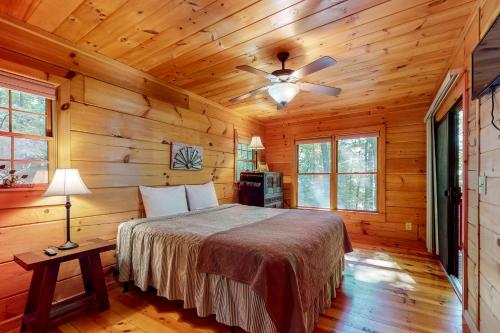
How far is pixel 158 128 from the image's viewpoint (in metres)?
3.12

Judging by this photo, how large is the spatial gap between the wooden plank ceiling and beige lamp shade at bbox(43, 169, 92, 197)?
1207 mm

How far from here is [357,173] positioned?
14.7ft

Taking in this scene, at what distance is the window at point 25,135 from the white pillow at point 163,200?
0.93 metres

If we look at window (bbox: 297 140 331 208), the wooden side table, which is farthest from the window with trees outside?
the wooden side table

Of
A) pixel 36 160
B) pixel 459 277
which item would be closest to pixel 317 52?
pixel 36 160

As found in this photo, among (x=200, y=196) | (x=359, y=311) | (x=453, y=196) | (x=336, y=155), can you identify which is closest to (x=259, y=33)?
(x=200, y=196)

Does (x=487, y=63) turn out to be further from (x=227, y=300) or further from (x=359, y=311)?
(x=227, y=300)

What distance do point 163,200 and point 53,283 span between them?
1230 millimetres

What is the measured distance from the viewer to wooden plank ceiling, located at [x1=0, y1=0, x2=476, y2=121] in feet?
5.74

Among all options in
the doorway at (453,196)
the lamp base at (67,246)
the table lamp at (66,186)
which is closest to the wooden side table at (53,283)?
the lamp base at (67,246)

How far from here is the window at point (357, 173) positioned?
434cm

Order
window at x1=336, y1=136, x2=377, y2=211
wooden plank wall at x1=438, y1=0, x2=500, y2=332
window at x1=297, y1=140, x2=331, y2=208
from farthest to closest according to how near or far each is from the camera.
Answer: window at x1=297, y1=140, x2=331, y2=208, window at x1=336, y1=136, x2=377, y2=211, wooden plank wall at x1=438, y1=0, x2=500, y2=332

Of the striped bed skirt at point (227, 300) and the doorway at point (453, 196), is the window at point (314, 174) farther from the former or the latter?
the striped bed skirt at point (227, 300)

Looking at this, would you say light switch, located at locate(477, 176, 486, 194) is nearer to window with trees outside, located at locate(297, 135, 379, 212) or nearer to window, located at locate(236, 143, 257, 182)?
window with trees outside, located at locate(297, 135, 379, 212)
